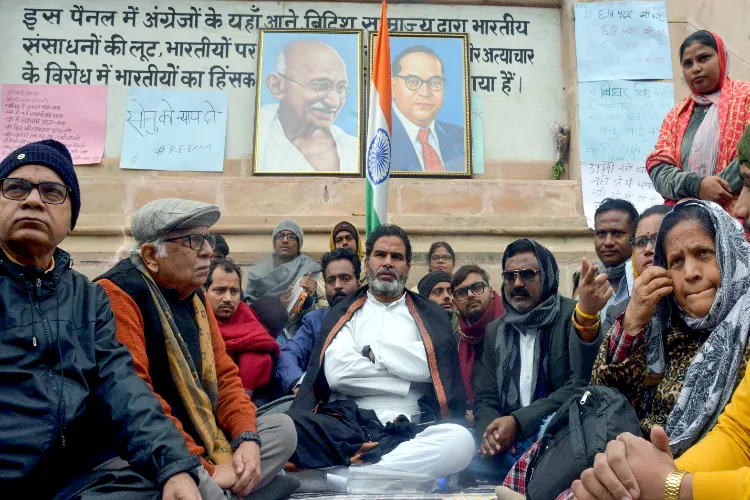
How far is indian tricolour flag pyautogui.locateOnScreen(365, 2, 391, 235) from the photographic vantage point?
598 centimetres

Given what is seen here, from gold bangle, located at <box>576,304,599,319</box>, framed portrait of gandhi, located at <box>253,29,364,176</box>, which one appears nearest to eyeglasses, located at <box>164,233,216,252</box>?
gold bangle, located at <box>576,304,599,319</box>

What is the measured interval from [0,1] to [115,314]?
613 cm

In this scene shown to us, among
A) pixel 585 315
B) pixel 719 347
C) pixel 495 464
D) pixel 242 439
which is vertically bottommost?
pixel 495 464

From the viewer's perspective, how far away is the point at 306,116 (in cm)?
748

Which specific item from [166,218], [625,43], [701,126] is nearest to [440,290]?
[701,126]

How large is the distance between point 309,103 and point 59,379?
533 centimetres

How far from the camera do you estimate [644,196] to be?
23.1ft

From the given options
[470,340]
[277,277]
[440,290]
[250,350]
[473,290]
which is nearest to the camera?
[250,350]

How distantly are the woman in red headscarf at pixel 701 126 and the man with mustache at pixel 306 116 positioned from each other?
356cm

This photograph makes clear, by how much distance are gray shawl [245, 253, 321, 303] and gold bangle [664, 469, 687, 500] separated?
4158mm

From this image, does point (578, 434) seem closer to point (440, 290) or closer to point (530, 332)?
point (530, 332)

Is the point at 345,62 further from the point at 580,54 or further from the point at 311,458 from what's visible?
the point at 311,458

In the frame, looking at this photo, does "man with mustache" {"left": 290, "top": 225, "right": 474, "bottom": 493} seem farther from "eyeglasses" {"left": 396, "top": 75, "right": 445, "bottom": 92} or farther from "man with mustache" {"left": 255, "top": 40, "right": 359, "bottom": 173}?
"eyeglasses" {"left": 396, "top": 75, "right": 445, "bottom": 92}

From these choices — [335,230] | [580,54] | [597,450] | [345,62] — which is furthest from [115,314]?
[580,54]
